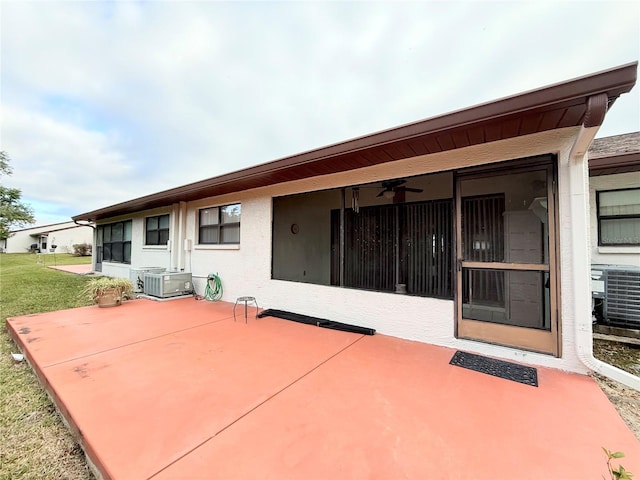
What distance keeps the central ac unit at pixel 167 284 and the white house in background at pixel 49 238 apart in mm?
29368

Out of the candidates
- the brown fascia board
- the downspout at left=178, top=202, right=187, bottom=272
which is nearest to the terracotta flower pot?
the downspout at left=178, top=202, right=187, bottom=272

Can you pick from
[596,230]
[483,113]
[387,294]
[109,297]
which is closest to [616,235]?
[596,230]

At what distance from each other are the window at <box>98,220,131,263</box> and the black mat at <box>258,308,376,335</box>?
762cm

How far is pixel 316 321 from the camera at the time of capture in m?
4.48

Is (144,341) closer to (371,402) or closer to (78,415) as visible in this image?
(78,415)

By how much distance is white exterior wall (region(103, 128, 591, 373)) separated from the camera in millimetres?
2748

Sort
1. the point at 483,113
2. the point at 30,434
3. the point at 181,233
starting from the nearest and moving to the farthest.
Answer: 1. the point at 30,434
2. the point at 483,113
3. the point at 181,233

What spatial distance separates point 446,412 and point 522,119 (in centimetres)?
270

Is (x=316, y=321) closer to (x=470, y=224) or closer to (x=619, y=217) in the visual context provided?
(x=470, y=224)

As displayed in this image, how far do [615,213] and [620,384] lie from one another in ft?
12.0

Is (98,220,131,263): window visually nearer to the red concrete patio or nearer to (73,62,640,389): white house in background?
(73,62,640,389): white house in background

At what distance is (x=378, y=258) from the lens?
641 centimetres

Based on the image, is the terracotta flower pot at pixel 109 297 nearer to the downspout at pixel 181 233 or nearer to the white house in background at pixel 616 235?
the downspout at pixel 181 233

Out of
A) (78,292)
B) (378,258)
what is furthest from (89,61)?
(378,258)
